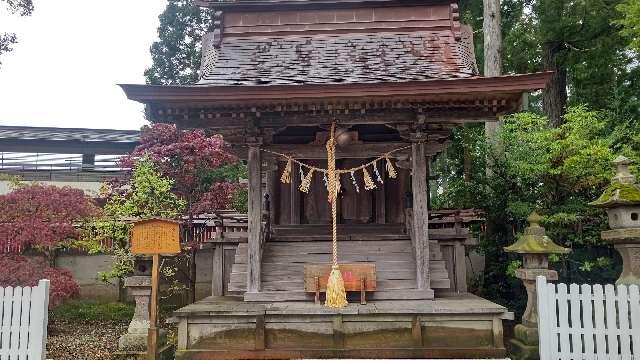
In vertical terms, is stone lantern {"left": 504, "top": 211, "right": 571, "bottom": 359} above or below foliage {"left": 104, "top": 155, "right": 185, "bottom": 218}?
below

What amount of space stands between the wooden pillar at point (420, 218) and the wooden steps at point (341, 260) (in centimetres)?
32

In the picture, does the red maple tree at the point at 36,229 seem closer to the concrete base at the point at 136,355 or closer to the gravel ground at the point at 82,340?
the gravel ground at the point at 82,340

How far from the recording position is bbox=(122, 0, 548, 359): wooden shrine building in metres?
7.99

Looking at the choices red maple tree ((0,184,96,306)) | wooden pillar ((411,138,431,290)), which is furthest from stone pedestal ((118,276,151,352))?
wooden pillar ((411,138,431,290))

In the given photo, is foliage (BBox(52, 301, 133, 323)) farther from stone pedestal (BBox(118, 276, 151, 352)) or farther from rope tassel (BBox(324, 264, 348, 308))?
rope tassel (BBox(324, 264, 348, 308))

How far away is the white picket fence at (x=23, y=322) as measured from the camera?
20.6ft

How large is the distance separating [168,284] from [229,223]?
2486mm

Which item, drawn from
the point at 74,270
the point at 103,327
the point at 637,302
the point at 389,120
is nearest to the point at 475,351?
the point at 637,302

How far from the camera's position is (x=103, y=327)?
11969 mm

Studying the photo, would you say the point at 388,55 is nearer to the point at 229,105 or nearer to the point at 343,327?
the point at 229,105

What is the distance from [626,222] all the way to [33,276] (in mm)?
11358

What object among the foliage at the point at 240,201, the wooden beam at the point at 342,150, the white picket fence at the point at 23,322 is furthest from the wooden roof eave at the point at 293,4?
the white picket fence at the point at 23,322

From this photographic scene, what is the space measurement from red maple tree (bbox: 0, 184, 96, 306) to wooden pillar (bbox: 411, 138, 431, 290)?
297 inches

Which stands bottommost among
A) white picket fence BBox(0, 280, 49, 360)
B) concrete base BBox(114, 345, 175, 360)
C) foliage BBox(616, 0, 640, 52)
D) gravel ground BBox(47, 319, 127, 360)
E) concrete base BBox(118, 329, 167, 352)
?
gravel ground BBox(47, 319, 127, 360)
